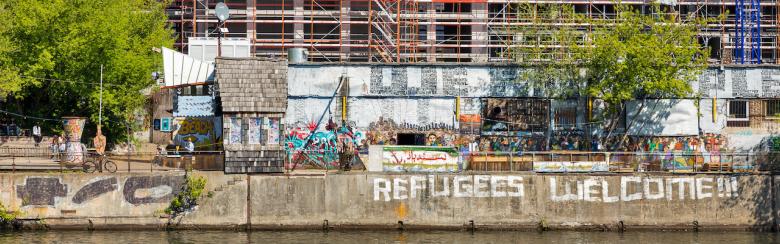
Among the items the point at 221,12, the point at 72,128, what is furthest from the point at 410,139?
the point at 72,128

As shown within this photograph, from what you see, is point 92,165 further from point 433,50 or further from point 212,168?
point 433,50

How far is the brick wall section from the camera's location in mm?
48656

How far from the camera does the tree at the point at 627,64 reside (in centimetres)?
5231

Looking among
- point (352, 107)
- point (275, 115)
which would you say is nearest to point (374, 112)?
point (352, 107)

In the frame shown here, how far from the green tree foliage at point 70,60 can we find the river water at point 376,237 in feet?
46.0

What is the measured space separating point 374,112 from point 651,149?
566 inches

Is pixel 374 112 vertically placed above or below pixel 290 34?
below

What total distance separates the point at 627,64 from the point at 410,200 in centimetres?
1344

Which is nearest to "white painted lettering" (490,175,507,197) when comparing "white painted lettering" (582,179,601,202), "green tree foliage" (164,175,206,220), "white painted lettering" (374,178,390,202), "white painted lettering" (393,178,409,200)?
"white painted lettering" (582,179,601,202)

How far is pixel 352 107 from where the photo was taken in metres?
54.5

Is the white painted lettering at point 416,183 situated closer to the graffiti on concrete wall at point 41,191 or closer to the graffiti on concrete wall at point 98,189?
the graffiti on concrete wall at point 98,189

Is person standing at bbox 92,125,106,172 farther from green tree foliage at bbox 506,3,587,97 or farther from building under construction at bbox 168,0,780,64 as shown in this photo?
building under construction at bbox 168,0,780,64

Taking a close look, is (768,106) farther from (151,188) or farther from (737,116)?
(151,188)

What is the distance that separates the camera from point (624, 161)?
4916 cm
